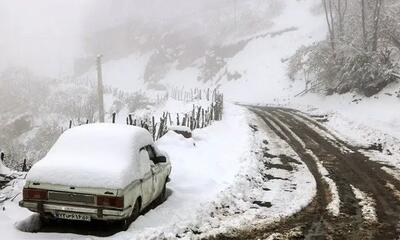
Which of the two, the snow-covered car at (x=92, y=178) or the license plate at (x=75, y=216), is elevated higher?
the snow-covered car at (x=92, y=178)

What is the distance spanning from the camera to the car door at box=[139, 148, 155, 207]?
31.0ft

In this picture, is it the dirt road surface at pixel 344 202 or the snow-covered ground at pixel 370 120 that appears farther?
the snow-covered ground at pixel 370 120

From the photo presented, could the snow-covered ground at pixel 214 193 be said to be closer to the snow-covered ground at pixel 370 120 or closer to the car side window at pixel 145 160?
the car side window at pixel 145 160

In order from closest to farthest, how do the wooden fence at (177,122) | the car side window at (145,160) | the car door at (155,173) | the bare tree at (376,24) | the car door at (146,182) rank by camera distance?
the car door at (146,182) < the car side window at (145,160) < the car door at (155,173) < the wooden fence at (177,122) < the bare tree at (376,24)

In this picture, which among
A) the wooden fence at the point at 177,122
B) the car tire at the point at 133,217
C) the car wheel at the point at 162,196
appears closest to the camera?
the car tire at the point at 133,217

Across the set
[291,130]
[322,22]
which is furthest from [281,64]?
[291,130]

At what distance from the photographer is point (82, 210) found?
8180mm

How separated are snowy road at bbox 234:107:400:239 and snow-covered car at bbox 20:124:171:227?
96.1 inches

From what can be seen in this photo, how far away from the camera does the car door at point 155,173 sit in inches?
402

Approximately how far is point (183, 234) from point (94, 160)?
2141 millimetres

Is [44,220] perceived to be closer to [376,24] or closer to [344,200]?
[344,200]

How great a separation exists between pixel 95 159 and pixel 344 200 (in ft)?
19.4

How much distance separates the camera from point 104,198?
321 inches

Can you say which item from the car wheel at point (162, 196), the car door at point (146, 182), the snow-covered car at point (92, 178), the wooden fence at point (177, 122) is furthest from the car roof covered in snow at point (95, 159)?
the wooden fence at point (177, 122)
